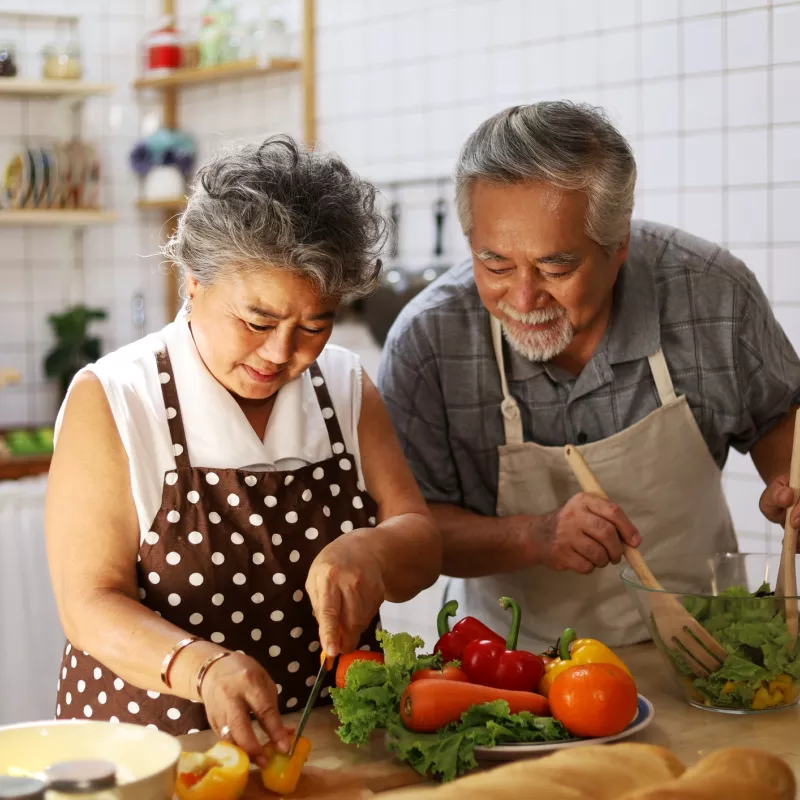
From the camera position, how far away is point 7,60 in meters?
3.93

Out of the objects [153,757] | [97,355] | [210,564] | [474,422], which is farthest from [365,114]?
[153,757]

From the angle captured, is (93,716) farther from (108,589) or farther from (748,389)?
(748,389)

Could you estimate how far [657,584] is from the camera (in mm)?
1522

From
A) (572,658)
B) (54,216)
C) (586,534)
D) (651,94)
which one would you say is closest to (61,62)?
(54,216)

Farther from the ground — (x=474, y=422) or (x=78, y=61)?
(x=78, y=61)

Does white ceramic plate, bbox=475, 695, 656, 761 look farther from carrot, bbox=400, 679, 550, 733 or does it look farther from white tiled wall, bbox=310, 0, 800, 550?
white tiled wall, bbox=310, 0, 800, 550

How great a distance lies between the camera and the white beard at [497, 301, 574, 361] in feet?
5.79

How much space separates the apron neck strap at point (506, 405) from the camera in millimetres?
1930

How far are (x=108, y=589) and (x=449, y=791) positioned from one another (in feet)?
1.96

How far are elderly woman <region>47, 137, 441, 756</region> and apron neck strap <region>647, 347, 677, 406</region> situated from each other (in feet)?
1.61

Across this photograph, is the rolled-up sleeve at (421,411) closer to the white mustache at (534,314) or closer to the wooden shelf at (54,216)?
the white mustache at (534,314)

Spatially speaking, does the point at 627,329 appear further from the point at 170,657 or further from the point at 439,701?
the point at 170,657

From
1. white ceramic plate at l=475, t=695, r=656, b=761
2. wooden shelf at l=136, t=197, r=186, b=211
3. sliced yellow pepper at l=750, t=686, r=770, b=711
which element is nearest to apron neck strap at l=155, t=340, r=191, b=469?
white ceramic plate at l=475, t=695, r=656, b=761

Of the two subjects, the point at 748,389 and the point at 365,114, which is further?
the point at 365,114
